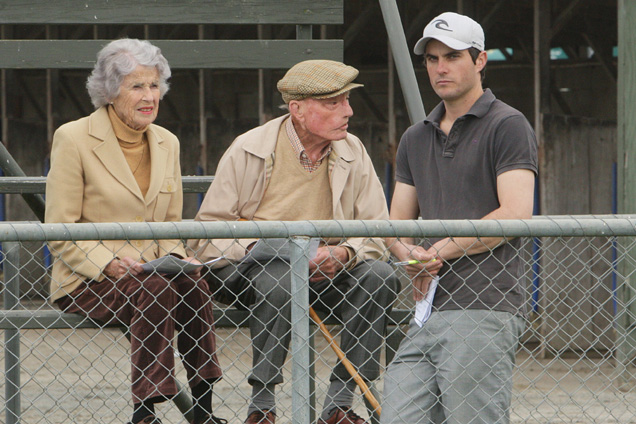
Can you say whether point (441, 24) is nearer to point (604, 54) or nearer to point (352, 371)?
point (352, 371)

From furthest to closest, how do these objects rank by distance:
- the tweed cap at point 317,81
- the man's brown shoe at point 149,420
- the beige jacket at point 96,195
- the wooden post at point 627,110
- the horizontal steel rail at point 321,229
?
the wooden post at point 627,110 < the tweed cap at point 317,81 < the beige jacket at point 96,195 < the man's brown shoe at point 149,420 < the horizontal steel rail at point 321,229

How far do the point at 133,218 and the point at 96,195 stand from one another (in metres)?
0.17

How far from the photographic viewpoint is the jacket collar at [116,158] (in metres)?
3.73

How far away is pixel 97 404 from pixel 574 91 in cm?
515

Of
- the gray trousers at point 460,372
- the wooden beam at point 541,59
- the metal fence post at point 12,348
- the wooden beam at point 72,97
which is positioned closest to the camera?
the gray trousers at point 460,372

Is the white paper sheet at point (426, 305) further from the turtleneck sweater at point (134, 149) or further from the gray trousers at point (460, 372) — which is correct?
the turtleneck sweater at point (134, 149)

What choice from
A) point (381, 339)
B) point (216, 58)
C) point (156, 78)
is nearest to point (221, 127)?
point (216, 58)

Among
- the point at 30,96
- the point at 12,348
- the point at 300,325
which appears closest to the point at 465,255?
the point at 300,325

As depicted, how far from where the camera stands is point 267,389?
11.2 feet

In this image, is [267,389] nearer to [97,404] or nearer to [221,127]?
[97,404]

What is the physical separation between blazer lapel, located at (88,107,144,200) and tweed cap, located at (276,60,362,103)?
26.5 inches

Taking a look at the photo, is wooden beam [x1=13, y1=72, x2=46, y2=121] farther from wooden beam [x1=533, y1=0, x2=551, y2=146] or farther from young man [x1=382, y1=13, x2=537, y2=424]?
young man [x1=382, y1=13, x2=537, y2=424]

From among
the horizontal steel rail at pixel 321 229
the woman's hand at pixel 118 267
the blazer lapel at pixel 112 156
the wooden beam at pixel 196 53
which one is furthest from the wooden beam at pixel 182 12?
the horizontal steel rail at pixel 321 229

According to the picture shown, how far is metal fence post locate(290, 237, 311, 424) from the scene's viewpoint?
288 cm
